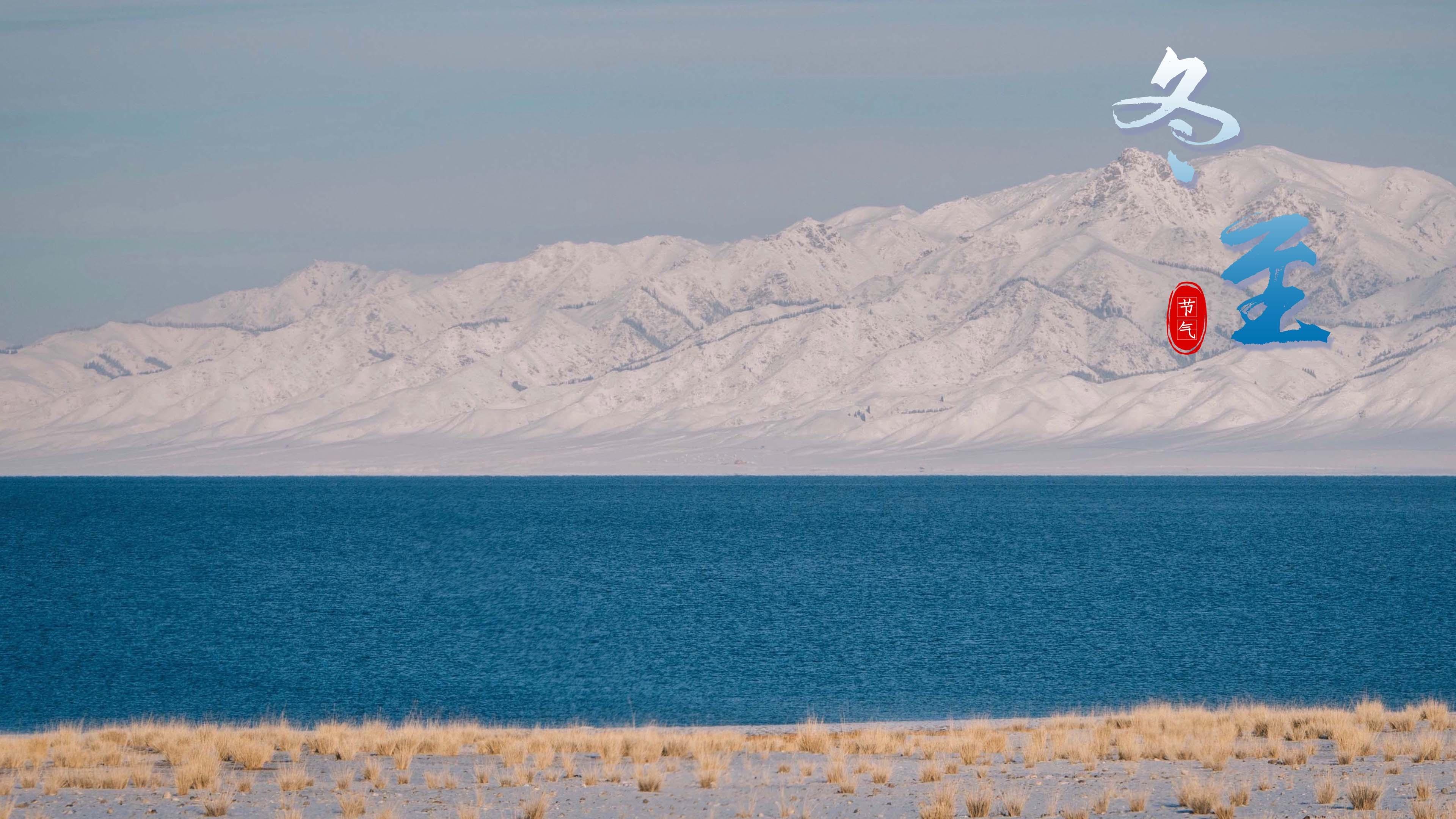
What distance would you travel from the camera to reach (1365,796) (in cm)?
1747

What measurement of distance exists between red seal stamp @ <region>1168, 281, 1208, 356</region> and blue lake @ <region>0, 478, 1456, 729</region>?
8.90m

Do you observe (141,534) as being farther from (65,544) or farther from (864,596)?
(864,596)

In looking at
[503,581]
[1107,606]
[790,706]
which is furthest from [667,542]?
[790,706]

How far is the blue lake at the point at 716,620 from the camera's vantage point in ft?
131

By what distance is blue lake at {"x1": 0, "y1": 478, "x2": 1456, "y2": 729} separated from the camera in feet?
131

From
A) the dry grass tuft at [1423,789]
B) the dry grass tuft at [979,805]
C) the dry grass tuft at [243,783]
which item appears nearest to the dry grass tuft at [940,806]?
the dry grass tuft at [979,805]

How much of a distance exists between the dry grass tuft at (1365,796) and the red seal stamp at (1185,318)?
14522mm

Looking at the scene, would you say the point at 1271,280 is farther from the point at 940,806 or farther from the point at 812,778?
the point at 940,806

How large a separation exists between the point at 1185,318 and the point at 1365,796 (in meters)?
15.8

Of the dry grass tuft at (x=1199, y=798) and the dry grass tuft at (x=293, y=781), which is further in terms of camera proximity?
the dry grass tuft at (x=293, y=781)

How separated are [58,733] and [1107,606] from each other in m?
45.9

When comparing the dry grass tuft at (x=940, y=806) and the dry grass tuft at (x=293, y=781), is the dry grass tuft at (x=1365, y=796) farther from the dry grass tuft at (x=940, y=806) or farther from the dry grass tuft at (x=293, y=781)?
the dry grass tuft at (x=293, y=781)

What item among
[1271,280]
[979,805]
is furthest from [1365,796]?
[1271,280]

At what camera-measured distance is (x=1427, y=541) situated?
4176 inches
